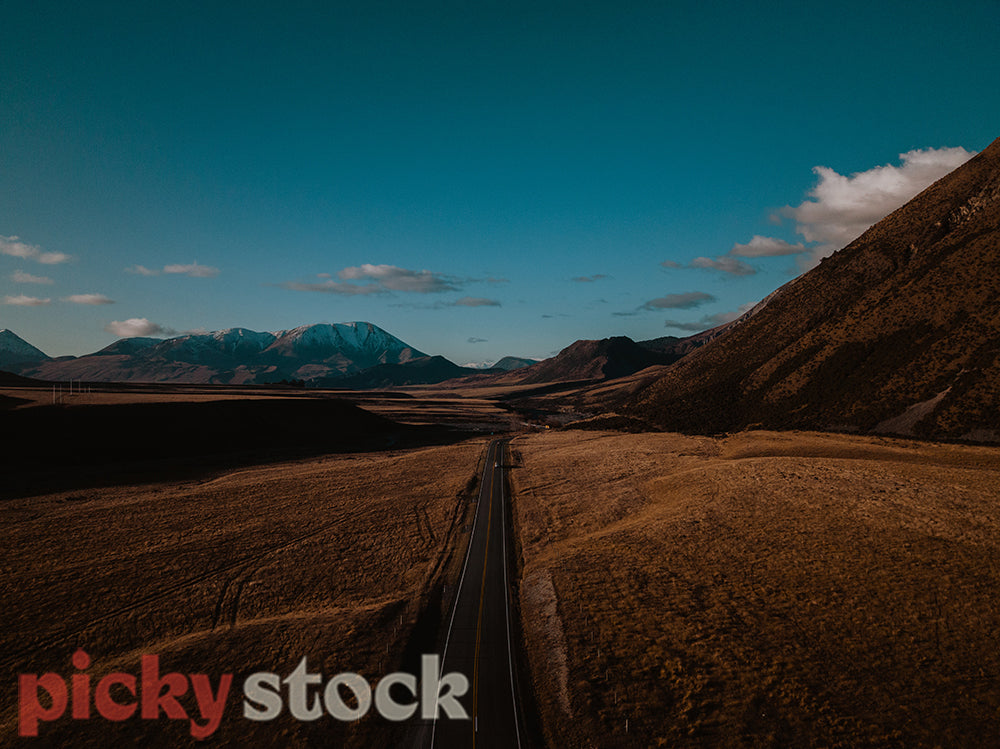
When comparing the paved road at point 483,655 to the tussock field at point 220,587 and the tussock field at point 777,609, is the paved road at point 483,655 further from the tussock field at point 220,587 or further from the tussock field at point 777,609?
the tussock field at point 220,587

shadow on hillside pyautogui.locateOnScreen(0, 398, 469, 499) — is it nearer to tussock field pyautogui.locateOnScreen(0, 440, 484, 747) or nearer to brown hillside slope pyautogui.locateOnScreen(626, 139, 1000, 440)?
tussock field pyautogui.locateOnScreen(0, 440, 484, 747)

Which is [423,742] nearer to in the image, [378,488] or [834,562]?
[834,562]

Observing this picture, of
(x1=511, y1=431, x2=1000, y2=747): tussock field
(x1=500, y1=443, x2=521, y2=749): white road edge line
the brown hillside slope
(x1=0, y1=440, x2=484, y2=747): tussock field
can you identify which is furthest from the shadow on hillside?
the brown hillside slope

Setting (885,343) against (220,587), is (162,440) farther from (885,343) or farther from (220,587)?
(885,343)

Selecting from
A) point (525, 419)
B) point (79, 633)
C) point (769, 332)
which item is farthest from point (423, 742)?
point (525, 419)

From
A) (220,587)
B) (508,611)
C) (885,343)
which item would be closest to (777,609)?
(508,611)
